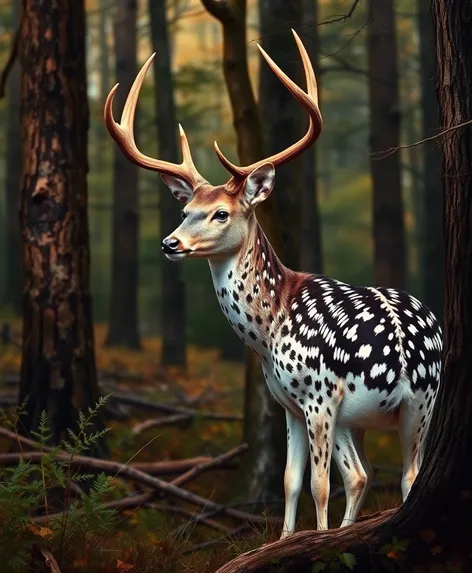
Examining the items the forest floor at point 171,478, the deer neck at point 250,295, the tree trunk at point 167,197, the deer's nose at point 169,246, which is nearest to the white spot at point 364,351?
the deer neck at point 250,295

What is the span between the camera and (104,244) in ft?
114

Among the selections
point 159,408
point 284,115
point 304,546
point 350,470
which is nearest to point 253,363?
point 284,115

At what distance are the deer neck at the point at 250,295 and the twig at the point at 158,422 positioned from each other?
13.2 feet

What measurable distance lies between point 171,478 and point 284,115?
11.9ft

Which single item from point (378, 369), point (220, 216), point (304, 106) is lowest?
point (378, 369)

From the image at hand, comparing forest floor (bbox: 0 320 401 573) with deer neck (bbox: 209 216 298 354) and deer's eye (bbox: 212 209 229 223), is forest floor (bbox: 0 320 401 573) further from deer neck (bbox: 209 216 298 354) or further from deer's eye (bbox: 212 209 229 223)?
deer's eye (bbox: 212 209 229 223)

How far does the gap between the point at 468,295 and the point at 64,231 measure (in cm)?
471

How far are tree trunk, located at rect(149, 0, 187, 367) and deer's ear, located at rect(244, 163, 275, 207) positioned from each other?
10.3 m

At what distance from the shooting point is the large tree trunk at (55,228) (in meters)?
9.17

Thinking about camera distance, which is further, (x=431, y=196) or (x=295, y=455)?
(x=431, y=196)

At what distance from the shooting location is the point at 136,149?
7195mm

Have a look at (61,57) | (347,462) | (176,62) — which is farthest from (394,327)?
(176,62)

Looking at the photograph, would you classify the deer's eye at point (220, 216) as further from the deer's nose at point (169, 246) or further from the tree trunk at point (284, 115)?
the tree trunk at point (284, 115)

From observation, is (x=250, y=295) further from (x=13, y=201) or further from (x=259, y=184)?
(x=13, y=201)
